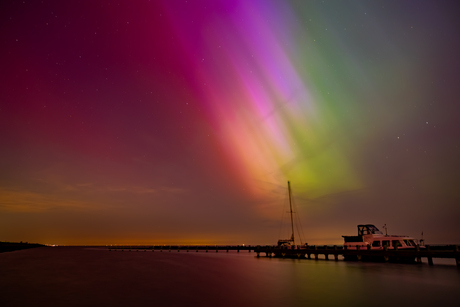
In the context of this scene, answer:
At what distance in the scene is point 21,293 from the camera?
81.6ft

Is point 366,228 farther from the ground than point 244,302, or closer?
farther from the ground

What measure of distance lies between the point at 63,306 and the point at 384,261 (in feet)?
143

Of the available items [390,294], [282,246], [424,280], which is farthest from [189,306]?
[282,246]

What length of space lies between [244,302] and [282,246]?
162ft

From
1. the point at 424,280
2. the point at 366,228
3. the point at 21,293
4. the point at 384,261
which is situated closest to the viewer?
the point at 21,293

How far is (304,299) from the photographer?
70.7 ft

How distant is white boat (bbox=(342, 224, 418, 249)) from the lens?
155 ft

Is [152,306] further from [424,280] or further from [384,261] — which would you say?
[384,261]

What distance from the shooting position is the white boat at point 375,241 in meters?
47.3

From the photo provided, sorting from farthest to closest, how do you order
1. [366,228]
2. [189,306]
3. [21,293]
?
[366,228], [21,293], [189,306]

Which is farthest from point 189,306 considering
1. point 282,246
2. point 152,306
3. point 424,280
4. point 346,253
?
point 282,246

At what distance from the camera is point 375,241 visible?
4888cm

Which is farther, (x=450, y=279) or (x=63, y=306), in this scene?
(x=450, y=279)

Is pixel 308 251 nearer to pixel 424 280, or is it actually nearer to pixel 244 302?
pixel 424 280
